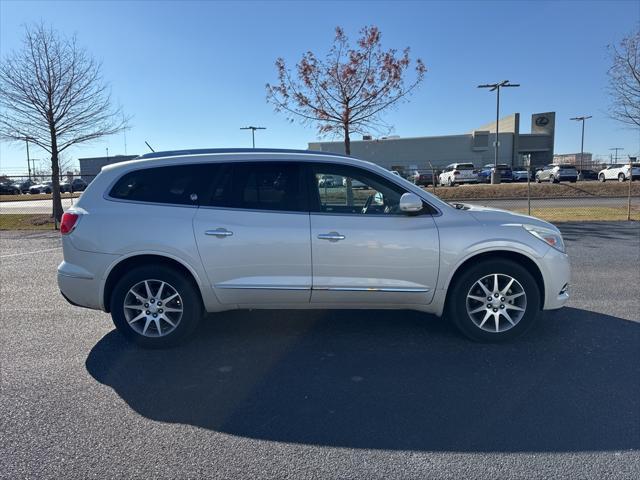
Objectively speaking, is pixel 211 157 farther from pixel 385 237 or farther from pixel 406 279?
pixel 406 279

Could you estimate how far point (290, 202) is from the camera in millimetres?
4211

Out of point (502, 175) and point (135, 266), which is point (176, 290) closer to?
point (135, 266)

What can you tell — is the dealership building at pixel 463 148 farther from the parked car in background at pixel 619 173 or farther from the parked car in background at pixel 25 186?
the parked car in background at pixel 25 186

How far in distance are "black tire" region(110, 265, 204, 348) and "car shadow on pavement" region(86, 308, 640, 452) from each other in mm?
128

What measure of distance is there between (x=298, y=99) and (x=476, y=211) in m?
10.9

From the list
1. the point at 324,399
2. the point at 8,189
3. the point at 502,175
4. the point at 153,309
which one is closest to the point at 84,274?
the point at 153,309

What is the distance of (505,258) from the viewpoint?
425cm

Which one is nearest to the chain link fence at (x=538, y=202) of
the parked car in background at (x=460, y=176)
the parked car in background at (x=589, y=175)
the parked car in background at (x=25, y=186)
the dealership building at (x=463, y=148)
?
the parked car in background at (x=460, y=176)

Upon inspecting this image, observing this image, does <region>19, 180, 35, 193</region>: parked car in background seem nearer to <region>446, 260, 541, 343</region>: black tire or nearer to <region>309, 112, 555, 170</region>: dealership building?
<region>309, 112, 555, 170</region>: dealership building

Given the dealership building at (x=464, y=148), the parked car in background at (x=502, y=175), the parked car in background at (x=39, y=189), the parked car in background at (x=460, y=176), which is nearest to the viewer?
the parked car in background at (x=502, y=175)

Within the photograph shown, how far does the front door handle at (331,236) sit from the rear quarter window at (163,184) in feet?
4.05

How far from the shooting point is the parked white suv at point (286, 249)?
4117mm

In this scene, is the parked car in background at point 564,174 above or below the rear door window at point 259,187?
above

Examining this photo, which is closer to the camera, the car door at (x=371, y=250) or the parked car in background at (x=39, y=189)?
the car door at (x=371, y=250)
